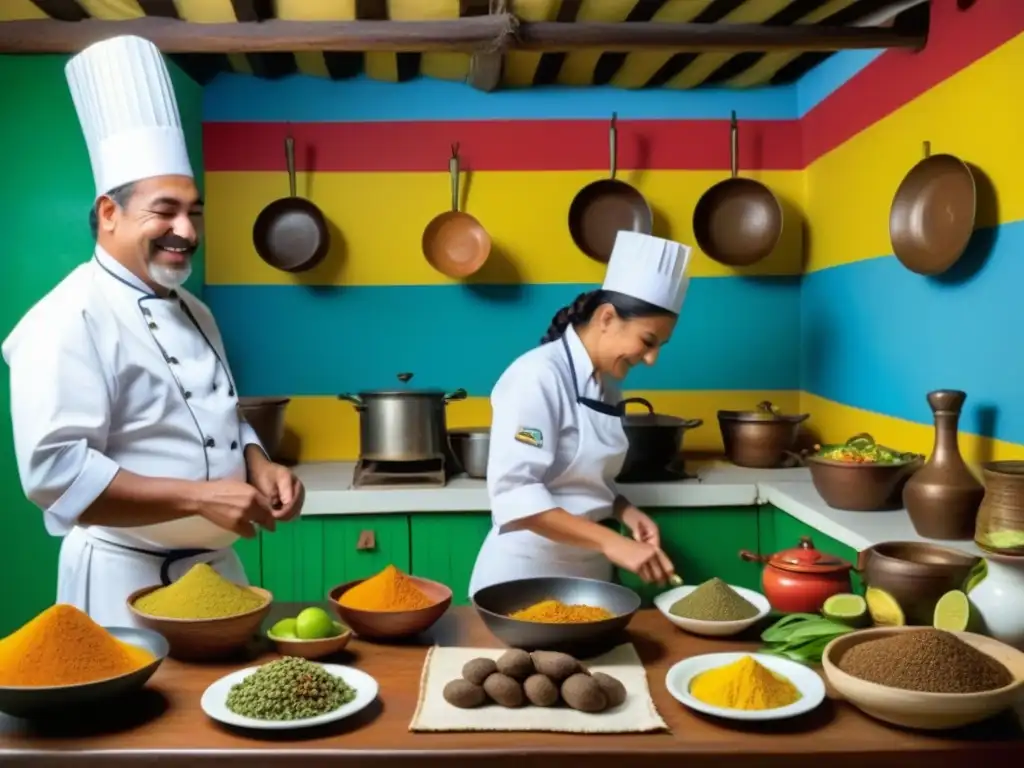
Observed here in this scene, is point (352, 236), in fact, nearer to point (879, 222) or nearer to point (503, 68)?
point (503, 68)

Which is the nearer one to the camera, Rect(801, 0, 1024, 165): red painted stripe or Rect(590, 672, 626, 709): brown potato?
Rect(590, 672, 626, 709): brown potato

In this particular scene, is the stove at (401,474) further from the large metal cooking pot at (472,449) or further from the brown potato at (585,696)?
the brown potato at (585,696)

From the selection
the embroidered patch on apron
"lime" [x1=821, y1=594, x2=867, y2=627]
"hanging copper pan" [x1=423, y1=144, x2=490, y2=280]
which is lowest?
"lime" [x1=821, y1=594, x2=867, y2=627]

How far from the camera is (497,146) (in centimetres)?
366

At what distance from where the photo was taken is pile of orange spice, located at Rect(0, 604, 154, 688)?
1273 millimetres

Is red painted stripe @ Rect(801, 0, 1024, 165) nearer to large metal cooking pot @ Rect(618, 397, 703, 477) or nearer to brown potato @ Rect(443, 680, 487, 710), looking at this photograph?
large metal cooking pot @ Rect(618, 397, 703, 477)

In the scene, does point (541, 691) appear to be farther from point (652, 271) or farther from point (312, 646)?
point (652, 271)

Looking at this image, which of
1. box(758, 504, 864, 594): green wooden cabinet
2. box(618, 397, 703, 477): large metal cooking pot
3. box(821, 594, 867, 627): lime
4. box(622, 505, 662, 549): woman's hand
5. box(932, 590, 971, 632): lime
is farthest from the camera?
box(618, 397, 703, 477): large metal cooking pot

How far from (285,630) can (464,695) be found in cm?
40

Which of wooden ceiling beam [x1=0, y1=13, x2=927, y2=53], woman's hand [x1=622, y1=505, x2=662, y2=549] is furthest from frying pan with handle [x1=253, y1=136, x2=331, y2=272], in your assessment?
woman's hand [x1=622, y1=505, x2=662, y2=549]

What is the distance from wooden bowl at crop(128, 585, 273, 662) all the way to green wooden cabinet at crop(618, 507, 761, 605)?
176cm

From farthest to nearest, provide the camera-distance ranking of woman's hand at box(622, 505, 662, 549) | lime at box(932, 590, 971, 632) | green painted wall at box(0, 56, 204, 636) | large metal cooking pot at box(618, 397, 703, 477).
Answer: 1. large metal cooking pot at box(618, 397, 703, 477)
2. green painted wall at box(0, 56, 204, 636)
3. woman's hand at box(622, 505, 662, 549)
4. lime at box(932, 590, 971, 632)

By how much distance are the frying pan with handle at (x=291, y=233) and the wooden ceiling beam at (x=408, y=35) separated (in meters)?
0.83

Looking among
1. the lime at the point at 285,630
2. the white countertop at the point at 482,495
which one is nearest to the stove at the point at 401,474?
the white countertop at the point at 482,495
